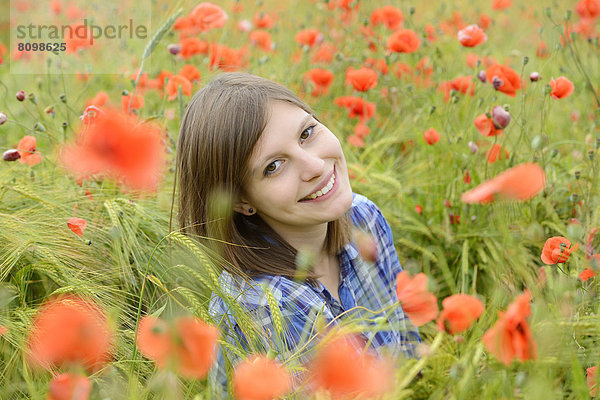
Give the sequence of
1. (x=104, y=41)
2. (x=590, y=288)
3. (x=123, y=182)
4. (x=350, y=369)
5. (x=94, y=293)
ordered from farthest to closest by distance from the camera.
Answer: (x=104, y=41) < (x=123, y=182) < (x=94, y=293) < (x=590, y=288) < (x=350, y=369)

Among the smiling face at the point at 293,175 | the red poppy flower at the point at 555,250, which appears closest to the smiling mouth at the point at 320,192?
the smiling face at the point at 293,175

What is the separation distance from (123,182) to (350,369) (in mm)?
1202

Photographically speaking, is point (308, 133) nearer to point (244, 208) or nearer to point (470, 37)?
point (244, 208)

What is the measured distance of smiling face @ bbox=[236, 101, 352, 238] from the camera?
1.46 m

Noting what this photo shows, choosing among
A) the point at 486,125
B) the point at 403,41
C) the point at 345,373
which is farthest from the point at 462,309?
the point at 403,41

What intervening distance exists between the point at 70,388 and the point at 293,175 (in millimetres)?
742

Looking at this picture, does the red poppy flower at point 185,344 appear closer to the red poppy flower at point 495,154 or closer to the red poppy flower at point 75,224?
the red poppy flower at point 75,224

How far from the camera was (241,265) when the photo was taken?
158 cm

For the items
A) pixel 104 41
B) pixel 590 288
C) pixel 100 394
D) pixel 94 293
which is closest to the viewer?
pixel 100 394

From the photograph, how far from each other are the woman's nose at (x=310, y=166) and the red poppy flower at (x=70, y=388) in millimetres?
715

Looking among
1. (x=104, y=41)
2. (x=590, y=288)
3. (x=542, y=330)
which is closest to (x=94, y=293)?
(x=542, y=330)

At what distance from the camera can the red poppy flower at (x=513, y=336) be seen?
798mm

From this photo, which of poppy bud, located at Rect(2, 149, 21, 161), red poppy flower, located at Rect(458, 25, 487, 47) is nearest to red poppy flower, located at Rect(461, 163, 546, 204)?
poppy bud, located at Rect(2, 149, 21, 161)

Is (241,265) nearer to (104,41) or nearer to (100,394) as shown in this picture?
(100,394)
